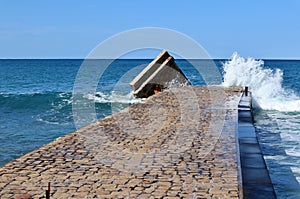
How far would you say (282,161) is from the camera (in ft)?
27.1

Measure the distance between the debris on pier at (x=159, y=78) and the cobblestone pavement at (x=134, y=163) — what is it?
10128mm

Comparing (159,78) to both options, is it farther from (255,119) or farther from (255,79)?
(255,79)

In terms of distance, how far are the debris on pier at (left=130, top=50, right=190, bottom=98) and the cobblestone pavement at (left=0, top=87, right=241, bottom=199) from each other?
10.1 m

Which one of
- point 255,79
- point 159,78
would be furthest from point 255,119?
point 255,79

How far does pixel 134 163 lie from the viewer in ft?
18.3

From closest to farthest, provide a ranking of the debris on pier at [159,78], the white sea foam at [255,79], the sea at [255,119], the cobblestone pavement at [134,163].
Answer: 1. the cobblestone pavement at [134,163]
2. the sea at [255,119]
3. the debris on pier at [159,78]
4. the white sea foam at [255,79]

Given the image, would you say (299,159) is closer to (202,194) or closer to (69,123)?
(202,194)

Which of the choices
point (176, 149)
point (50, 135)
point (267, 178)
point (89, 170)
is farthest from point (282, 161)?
point (50, 135)

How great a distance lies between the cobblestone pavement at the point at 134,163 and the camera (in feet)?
14.8

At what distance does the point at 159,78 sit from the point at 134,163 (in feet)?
44.9

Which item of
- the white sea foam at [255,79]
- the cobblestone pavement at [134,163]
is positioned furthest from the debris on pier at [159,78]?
the cobblestone pavement at [134,163]

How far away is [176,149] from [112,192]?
80.0 inches

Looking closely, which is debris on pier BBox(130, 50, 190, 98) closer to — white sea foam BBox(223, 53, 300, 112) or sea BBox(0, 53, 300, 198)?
sea BBox(0, 53, 300, 198)

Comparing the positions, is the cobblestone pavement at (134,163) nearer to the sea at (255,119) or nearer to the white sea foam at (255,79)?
the sea at (255,119)
